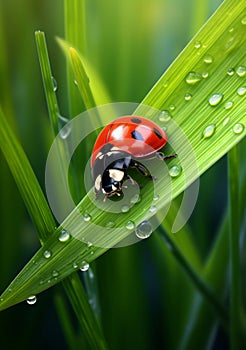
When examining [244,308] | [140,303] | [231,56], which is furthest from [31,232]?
[231,56]

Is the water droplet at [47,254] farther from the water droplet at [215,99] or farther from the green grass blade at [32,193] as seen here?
the water droplet at [215,99]

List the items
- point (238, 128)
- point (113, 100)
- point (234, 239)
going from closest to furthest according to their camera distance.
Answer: point (238, 128) < point (234, 239) < point (113, 100)

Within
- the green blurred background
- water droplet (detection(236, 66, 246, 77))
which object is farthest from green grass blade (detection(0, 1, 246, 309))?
the green blurred background

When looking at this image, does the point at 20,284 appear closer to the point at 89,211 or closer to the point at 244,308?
the point at 89,211

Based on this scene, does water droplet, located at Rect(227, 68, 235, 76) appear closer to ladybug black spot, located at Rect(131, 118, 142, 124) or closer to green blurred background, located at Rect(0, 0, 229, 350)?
ladybug black spot, located at Rect(131, 118, 142, 124)

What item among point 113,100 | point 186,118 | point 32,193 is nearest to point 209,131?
point 186,118

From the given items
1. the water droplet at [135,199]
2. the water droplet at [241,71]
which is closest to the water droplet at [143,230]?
the water droplet at [135,199]

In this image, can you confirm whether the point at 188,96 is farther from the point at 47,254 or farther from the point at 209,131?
the point at 47,254
